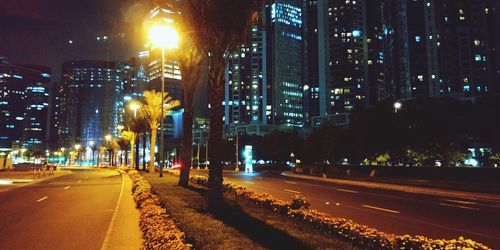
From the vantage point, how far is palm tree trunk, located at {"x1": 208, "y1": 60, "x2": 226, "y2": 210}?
45.3 ft

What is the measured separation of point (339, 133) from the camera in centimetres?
7244

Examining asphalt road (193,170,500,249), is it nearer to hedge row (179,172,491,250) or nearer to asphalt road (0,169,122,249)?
hedge row (179,172,491,250)

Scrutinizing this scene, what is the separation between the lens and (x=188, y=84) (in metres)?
26.7

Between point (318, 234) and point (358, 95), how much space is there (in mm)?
195222

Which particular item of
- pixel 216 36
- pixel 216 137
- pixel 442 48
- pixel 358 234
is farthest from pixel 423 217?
pixel 442 48

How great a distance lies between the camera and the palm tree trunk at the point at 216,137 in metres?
13.8

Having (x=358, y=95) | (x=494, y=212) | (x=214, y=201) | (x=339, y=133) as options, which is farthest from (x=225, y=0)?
(x=358, y=95)

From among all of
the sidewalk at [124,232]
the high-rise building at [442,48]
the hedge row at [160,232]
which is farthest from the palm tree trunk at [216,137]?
the high-rise building at [442,48]

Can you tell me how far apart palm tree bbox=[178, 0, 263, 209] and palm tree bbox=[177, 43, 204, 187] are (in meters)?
8.60

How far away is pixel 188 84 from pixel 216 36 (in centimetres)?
1240

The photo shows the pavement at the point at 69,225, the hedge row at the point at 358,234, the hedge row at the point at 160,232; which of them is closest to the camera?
the hedge row at the point at 358,234

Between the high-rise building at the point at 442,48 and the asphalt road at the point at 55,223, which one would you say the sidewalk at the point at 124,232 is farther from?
the high-rise building at the point at 442,48

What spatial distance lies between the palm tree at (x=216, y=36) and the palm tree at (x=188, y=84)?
8599 millimetres

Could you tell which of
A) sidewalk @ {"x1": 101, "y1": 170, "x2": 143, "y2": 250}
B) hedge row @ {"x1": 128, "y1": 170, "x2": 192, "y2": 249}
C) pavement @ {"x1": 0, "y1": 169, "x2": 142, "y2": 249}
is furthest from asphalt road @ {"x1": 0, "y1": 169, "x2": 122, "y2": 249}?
hedge row @ {"x1": 128, "y1": 170, "x2": 192, "y2": 249}
